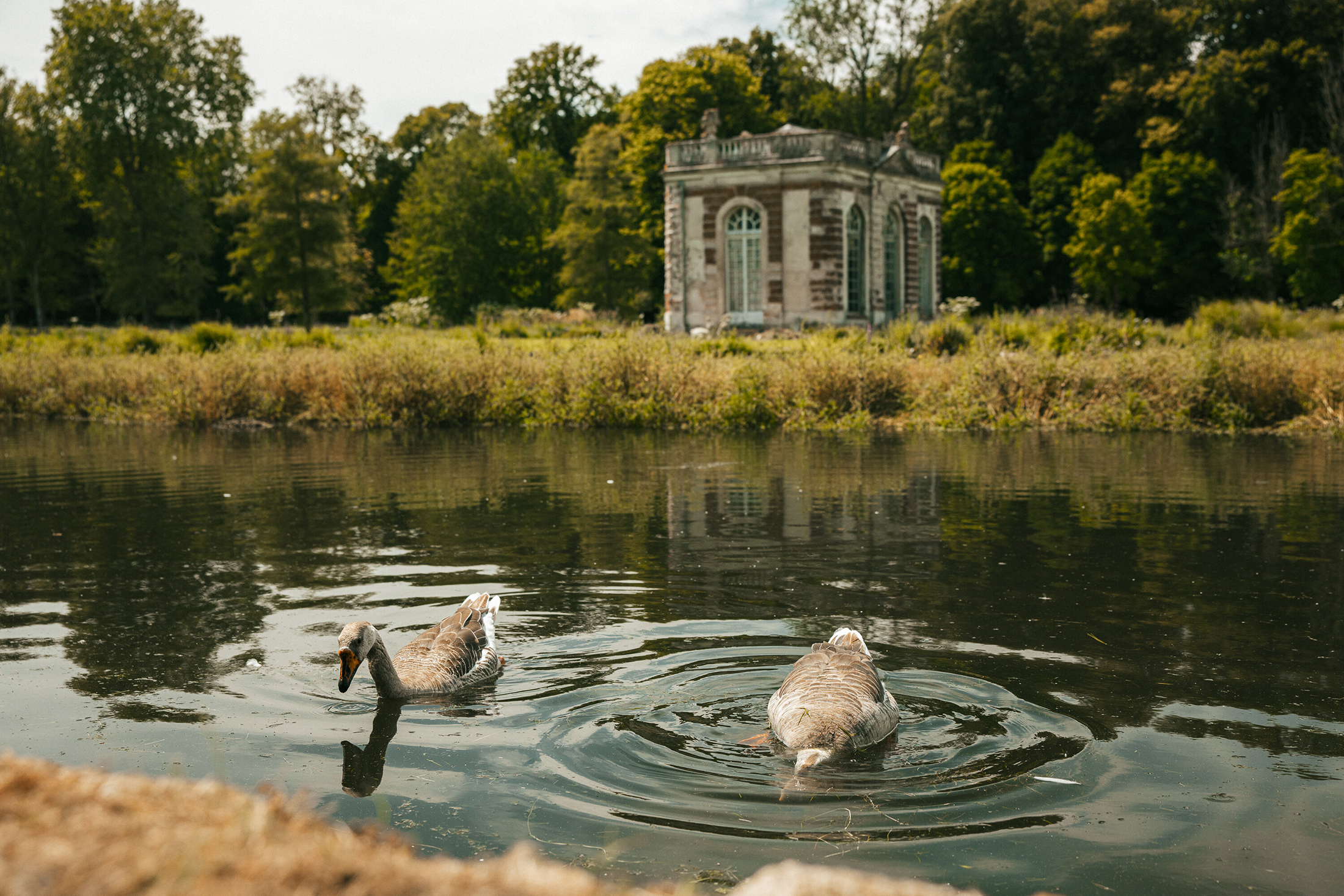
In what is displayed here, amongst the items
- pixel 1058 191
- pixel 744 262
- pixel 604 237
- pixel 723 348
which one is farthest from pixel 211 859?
pixel 1058 191

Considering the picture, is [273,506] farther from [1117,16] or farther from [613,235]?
[1117,16]

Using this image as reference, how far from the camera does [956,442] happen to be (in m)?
22.5

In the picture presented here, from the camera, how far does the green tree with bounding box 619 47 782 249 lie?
188ft

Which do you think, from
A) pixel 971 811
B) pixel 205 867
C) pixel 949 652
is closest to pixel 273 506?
pixel 949 652

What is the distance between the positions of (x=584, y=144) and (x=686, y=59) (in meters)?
6.66

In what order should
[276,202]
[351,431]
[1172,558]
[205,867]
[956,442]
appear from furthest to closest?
[276,202]
[351,431]
[956,442]
[1172,558]
[205,867]

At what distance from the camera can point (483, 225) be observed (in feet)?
220

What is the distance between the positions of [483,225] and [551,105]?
14.2 meters

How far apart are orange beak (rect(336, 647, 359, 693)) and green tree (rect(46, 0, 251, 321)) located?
61883mm

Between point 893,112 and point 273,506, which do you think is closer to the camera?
point 273,506

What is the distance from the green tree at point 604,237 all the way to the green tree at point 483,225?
836cm

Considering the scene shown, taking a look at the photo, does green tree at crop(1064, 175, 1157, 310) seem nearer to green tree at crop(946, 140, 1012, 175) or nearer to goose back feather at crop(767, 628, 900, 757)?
green tree at crop(946, 140, 1012, 175)

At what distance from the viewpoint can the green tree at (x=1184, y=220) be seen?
54375mm

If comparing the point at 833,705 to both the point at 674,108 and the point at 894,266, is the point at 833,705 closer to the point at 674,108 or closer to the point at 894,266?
the point at 894,266
